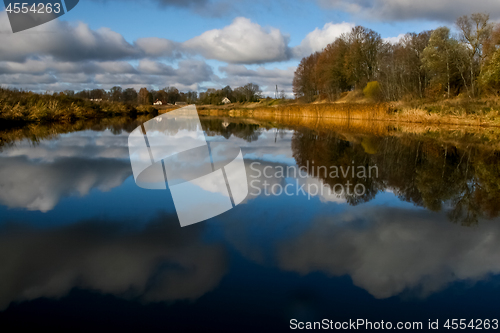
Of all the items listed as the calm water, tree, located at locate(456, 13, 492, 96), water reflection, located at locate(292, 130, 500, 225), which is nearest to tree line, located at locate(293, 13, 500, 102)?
tree, located at locate(456, 13, 492, 96)

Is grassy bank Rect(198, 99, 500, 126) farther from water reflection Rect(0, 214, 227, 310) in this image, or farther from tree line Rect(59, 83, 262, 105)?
tree line Rect(59, 83, 262, 105)

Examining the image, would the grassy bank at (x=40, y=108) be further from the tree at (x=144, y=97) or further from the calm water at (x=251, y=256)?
the tree at (x=144, y=97)

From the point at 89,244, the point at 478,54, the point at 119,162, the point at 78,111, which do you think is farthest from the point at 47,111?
the point at 478,54

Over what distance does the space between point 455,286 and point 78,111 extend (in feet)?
98.2

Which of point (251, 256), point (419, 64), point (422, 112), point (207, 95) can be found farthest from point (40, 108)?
point (207, 95)

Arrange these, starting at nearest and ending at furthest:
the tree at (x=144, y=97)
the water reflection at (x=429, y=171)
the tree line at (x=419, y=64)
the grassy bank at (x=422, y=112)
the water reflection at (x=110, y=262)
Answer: the water reflection at (x=110, y=262)
the water reflection at (x=429, y=171)
the grassy bank at (x=422, y=112)
the tree line at (x=419, y=64)
the tree at (x=144, y=97)

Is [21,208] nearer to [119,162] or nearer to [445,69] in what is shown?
[119,162]

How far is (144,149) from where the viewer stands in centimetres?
1036

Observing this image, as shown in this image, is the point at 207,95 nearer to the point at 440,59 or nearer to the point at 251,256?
the point at 440,59

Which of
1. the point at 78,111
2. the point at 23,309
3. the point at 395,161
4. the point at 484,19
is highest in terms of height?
the point at 484,19

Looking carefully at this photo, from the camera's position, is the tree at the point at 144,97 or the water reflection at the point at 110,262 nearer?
the water reflection at the point at 110,262

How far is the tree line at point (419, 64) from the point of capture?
2620cm

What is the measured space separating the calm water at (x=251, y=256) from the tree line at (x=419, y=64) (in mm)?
23020

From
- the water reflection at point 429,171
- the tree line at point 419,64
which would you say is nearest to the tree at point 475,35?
the tree line at point 419,64
